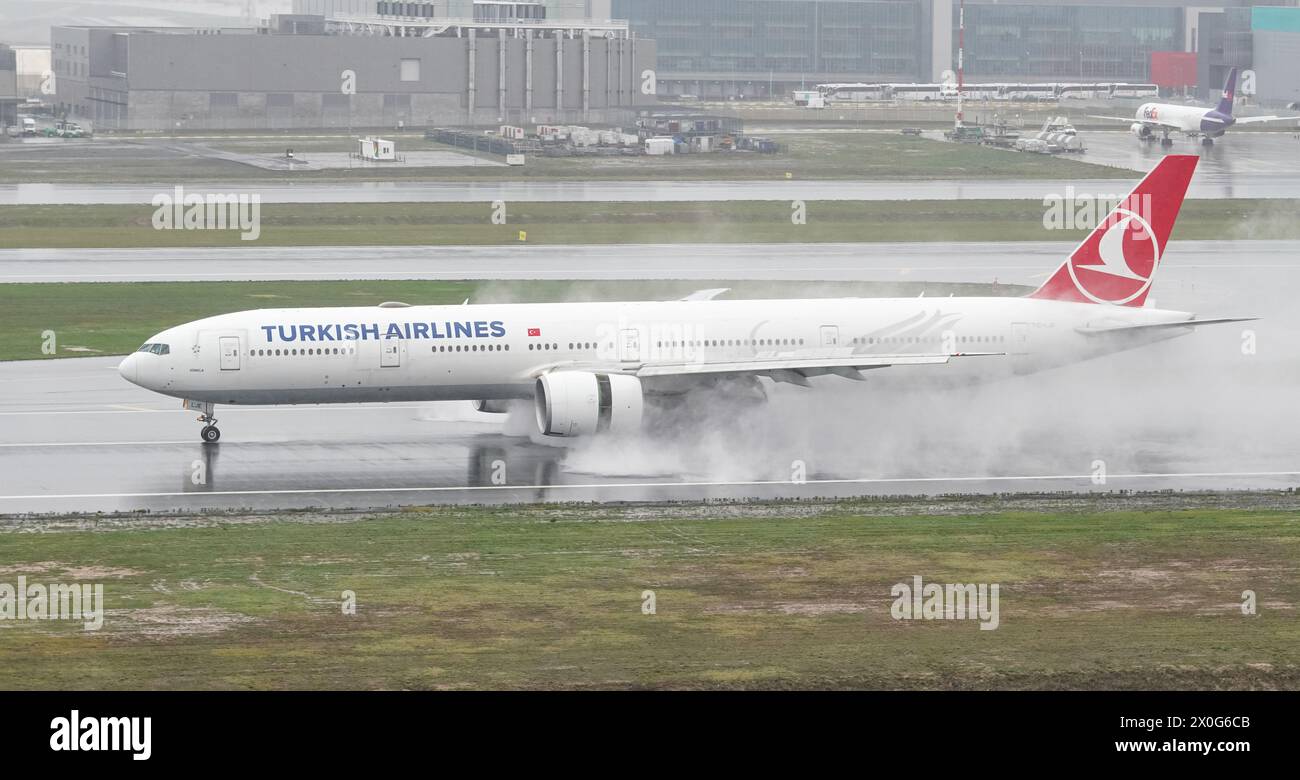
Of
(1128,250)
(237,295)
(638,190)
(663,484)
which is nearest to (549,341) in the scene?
(663,484)

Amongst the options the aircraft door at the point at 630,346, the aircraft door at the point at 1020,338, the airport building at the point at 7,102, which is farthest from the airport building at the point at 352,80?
the aircraft door at the point at 1020,338

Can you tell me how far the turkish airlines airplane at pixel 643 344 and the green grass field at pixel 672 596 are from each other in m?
7.93

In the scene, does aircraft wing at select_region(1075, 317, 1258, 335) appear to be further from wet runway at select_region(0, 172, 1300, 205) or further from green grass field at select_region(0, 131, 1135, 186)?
green grass field at select_region(0, 131, 1135, 186)

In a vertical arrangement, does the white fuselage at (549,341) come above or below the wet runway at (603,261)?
below

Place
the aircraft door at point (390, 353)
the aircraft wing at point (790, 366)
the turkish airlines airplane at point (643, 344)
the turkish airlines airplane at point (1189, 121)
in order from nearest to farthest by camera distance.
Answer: the turkish airlines airplane at point (643, 344) < the aircraft door at point (390, 353) < the aircraft wing at point (790, 366) < the turkish airlines airplane at point (1189, 121)

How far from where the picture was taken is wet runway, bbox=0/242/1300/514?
4416 centimetres

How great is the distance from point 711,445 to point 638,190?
74.0 metres

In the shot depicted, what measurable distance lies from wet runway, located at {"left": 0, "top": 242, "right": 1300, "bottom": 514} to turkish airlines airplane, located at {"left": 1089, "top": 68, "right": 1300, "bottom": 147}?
105 meters

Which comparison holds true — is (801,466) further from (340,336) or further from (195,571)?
(195,571)

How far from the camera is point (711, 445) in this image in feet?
161

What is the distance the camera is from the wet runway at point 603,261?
273ft

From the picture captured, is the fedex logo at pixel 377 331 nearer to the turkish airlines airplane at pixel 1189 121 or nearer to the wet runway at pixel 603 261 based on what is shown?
the wet runway at pixel 603 261
